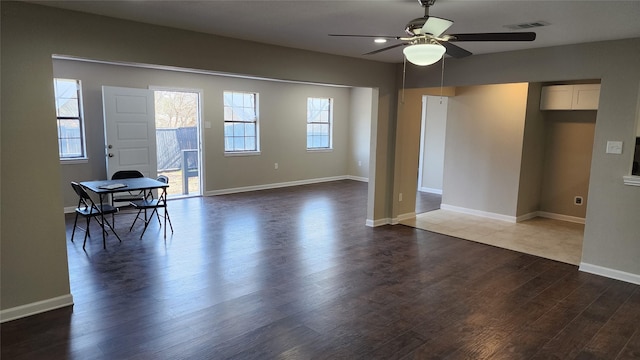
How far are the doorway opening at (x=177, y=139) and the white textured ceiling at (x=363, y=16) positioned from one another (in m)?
4.65

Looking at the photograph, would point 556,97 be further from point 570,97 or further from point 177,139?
point 177,139

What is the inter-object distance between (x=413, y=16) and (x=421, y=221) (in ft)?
11.9

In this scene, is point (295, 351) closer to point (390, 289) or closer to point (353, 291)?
point (353, 291)

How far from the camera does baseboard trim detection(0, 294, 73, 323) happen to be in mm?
2927

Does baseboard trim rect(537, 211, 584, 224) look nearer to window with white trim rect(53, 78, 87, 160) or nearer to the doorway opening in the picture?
the doorway opening

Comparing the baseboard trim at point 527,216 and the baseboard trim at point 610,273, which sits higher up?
the baseboard trim at point 527,216

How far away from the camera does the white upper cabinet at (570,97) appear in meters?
5.54

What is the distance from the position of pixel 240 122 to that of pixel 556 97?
18.5ft

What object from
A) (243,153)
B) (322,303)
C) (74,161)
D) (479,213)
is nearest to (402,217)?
(479,213)

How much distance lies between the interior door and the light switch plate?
636 cm

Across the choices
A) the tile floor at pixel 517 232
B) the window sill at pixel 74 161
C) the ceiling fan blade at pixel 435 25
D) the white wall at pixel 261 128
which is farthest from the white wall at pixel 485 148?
the window sill at pixel 74 161

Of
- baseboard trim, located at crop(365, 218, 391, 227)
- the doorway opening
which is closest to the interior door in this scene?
the doorway opening

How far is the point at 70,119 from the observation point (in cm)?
623

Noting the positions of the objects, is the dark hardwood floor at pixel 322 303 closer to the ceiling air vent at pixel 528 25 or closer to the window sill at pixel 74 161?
the window sill at pixel 74 161
